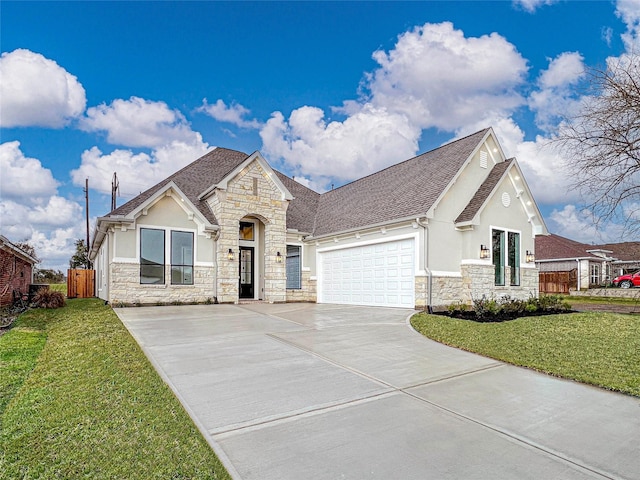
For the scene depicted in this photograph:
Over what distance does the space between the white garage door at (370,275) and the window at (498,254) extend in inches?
151

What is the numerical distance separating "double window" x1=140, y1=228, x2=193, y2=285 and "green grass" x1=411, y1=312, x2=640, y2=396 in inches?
366

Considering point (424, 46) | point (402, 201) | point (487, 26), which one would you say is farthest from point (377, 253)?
point (487, 26)

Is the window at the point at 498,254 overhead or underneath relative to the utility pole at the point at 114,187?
underneath

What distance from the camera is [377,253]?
Answer: 49.4ft

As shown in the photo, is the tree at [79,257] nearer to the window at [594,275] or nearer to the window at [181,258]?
the window at [181,258]

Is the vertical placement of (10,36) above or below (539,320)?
above

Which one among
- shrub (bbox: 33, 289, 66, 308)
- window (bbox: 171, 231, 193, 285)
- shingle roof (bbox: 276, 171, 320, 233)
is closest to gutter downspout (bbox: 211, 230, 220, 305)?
window (bbox: 171, 231, 193, 285)

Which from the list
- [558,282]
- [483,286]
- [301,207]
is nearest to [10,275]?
[301,207]

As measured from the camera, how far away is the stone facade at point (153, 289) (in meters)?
14.1

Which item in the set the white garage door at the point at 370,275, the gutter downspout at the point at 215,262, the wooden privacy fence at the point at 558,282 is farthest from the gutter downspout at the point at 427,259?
the wooden privacy fence at the point at 558,282

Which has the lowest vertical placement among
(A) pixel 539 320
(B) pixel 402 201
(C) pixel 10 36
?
(A) pixel 539 320

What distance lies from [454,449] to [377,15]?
16260 millimetres

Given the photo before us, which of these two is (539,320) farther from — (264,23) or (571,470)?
(264,23)

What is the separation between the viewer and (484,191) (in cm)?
1483
